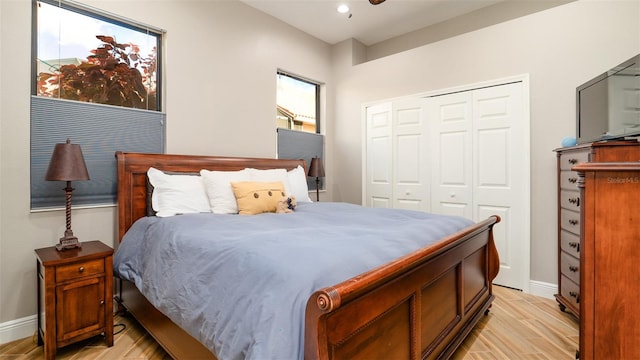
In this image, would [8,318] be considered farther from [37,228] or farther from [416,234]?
[416,234]

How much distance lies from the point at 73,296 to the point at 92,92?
159 centimetres

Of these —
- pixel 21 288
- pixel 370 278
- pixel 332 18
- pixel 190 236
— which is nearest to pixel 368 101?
pixel 332 18

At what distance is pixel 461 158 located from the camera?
11.4 ft

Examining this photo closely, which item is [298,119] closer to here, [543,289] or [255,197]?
[255,197]

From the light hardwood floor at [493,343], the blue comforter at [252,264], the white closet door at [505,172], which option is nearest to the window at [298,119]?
the blue comforter at [252,264]

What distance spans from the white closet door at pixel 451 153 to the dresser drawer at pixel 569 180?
0.88 m

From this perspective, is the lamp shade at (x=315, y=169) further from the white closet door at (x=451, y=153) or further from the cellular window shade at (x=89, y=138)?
the cellular window shade at (x=89, y=138)

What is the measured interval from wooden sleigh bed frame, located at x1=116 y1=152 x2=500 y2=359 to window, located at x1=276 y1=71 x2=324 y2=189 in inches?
55.4

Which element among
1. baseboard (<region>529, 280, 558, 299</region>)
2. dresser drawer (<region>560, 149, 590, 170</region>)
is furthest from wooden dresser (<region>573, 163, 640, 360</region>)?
baseboard (<region>529, 280, 558, 299</region>)

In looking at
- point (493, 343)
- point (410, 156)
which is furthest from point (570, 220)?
point (410, 156)

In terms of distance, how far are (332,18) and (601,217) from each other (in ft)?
12.0

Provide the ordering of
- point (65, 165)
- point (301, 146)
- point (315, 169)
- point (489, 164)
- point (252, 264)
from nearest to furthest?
1. point (252, 264)
2. point (65, 165)
3. point (489, 164)
4. point (315, 169)
5. point (301, 146)

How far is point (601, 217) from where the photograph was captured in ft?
3.82

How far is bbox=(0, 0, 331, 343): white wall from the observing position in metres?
2.11
